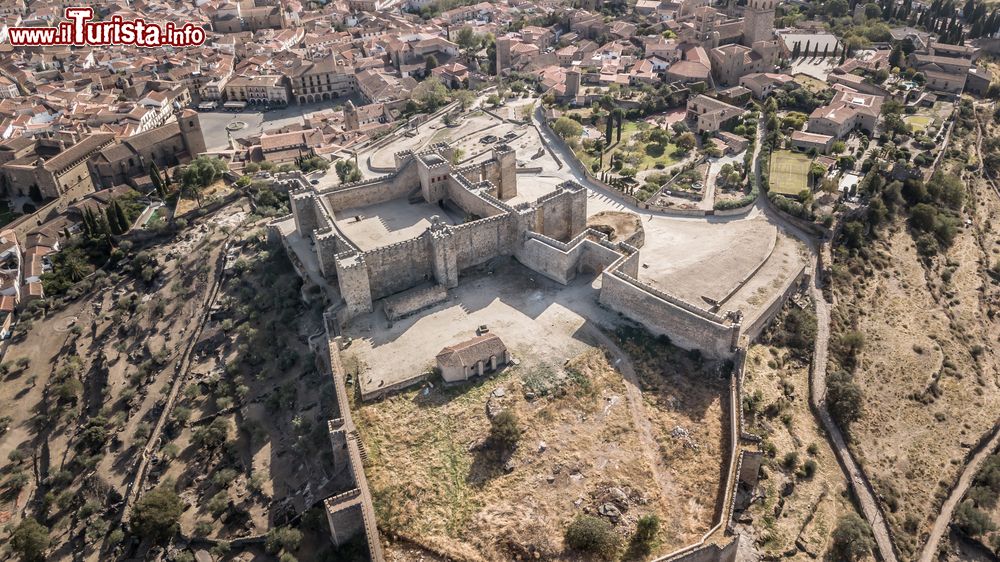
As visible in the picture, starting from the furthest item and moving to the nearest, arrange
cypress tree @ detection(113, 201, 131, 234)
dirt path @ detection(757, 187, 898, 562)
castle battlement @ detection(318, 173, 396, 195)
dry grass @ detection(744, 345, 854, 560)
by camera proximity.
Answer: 1. cypress tree @ detection(113, 201, 131, 234)
2. castle battlement @ detection(318, 173, 396, 195)
3. dirt path @ detection(757, 187, 898, 562)
4. dry grass @ detection(744, 345, 854, 560)

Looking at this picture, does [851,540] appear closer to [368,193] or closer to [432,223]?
[432,223]

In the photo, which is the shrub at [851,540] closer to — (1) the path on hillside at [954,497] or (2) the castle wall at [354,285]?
(1) the path on hillside at [954,497]

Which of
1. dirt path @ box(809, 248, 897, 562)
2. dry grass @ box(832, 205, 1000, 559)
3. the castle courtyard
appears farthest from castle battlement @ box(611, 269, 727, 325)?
dry grass @ box(832, 205, 1000, 559)

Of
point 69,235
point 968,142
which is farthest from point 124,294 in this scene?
point 968,142

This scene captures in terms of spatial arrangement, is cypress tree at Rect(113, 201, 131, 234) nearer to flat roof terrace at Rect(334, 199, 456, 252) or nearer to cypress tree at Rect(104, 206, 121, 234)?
cypress tree at Rect(104, 206, 121, 234)

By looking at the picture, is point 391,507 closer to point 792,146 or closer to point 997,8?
point 792,146

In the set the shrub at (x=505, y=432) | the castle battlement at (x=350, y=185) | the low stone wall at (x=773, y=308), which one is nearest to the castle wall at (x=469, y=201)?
the castle battlement at (x=350, y=185)
